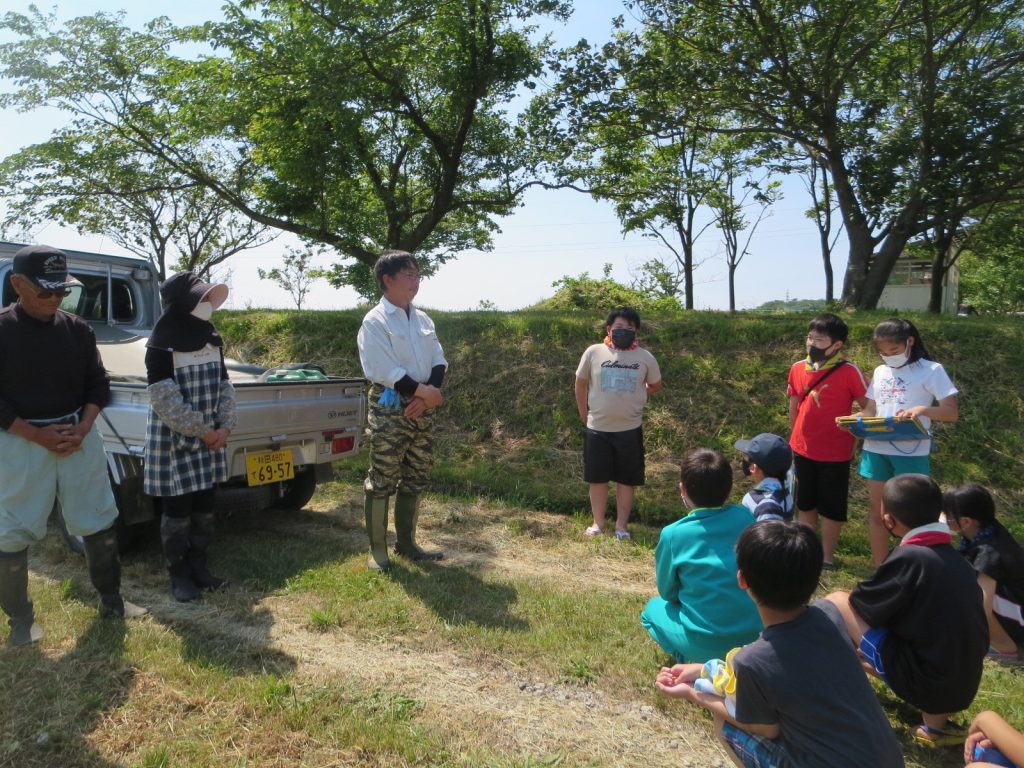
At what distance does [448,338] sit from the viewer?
31.9ft

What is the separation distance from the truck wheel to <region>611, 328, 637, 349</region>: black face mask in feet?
8.79

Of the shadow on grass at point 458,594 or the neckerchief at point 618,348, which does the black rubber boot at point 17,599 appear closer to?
the shadow on grass at point 458,594

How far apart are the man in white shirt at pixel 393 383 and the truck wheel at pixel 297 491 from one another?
1440 mm

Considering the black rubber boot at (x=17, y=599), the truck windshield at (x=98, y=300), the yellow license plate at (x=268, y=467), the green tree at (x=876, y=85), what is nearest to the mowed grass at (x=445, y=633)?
the black rubber boot at (x=17, y=599)

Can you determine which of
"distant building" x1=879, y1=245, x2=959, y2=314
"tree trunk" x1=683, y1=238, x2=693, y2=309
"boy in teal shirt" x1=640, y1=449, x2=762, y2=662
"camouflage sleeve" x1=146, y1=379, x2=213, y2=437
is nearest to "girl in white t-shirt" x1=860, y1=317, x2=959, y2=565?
"boy in teal shirt" x1=640, y1=449, x2=762, y2=662

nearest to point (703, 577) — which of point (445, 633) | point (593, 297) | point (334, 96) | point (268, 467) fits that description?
point (445, 633)

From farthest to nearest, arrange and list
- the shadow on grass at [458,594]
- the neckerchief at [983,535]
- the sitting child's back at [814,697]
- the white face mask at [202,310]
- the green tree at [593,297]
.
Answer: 1. the green tree at [593,297]
2. the white face mask at [202,310]
3. the shadow on grass at [458,594]
4. the neckerchief at [983,535]
5. the sitting child's back at [814,697]

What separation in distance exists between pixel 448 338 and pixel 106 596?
20.5 ft

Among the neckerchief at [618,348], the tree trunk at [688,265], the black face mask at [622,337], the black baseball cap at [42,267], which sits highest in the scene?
the tree trunk at [688,265]

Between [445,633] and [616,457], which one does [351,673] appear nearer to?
[445,633]

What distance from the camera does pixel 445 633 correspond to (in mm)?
3734

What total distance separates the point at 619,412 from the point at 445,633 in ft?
8.05

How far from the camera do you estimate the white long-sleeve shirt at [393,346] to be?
4508 millimetres

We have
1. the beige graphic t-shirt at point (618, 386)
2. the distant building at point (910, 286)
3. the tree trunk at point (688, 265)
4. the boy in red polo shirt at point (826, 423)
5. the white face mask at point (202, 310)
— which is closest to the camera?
the white face mask at point (202, 310)
